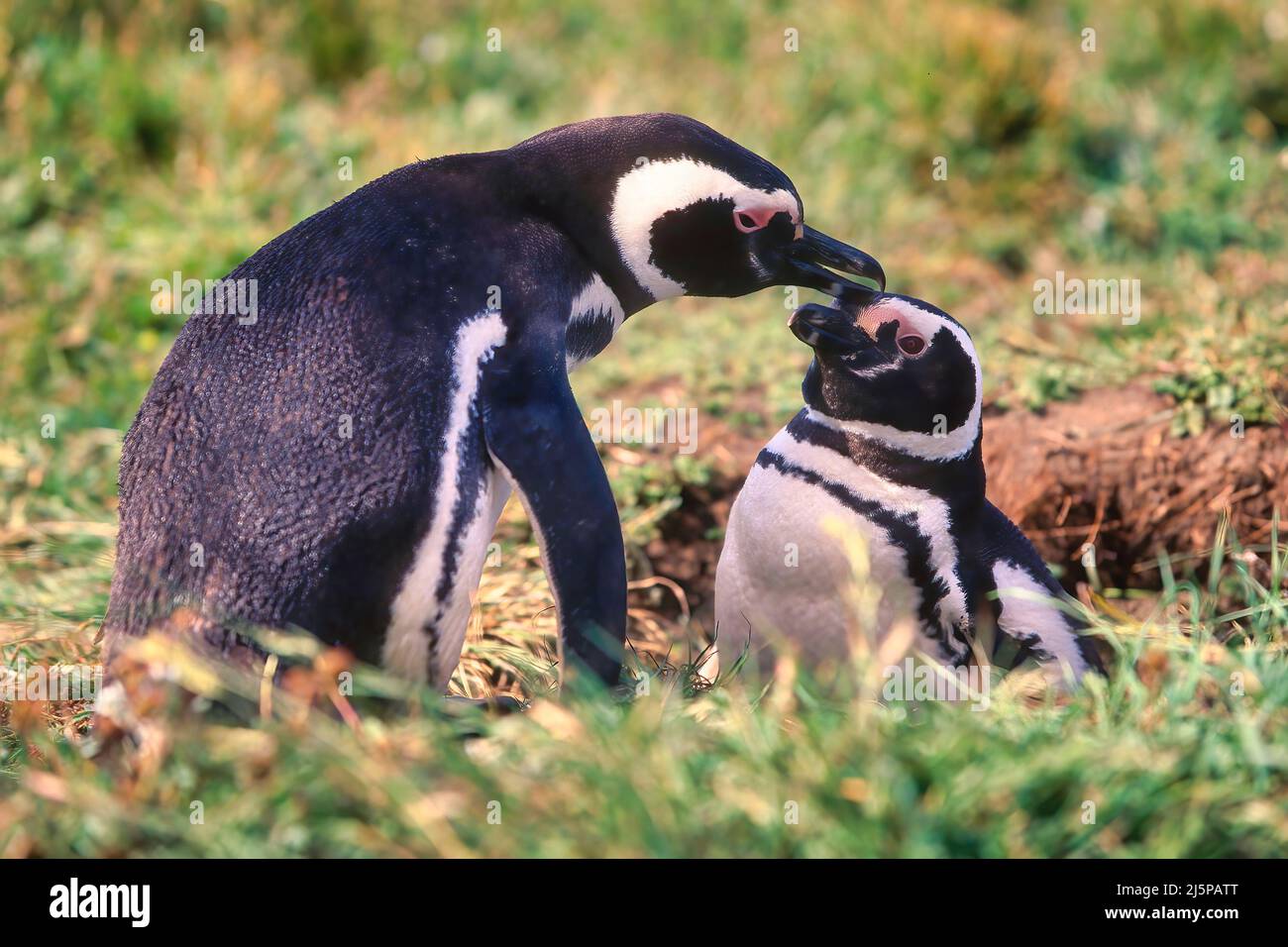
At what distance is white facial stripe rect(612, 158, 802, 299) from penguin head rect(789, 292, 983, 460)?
32 centimetres

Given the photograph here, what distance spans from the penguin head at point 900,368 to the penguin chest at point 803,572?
0.64ft

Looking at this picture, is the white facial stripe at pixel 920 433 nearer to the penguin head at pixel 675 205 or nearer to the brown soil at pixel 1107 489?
the penguin head at pixel 675 205

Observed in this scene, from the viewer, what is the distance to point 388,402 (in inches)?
→ 97.6

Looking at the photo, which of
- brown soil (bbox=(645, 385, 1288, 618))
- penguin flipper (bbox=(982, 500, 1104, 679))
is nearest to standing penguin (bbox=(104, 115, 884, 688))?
penguin flipper (bbox=(982, 500, 1104, 679))

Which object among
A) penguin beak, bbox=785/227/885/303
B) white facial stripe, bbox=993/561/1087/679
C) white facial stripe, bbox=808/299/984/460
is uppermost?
penguin beak, bbox=785/227/885/303

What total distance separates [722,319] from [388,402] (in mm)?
3141

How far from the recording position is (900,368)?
299cm

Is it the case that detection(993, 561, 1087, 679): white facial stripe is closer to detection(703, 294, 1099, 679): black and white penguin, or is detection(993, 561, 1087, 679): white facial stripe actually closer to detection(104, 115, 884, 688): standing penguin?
detection(703, 294, 1099, 679): black and white penguin

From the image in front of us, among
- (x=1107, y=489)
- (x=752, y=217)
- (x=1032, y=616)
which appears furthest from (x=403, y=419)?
(x=1107, y=489)

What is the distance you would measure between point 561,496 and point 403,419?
0.30 meters

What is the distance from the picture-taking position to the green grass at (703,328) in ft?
6.78

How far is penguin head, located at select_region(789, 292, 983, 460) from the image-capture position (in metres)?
2.99
